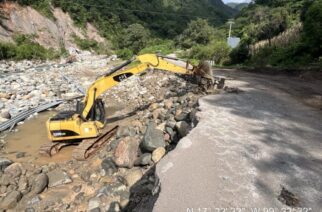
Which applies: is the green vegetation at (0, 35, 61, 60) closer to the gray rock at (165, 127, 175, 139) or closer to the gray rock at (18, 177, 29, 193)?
the gray rock at (18, 177, 29, 193)

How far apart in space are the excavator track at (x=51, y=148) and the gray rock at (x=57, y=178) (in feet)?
4.00

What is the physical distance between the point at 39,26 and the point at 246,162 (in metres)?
45.8

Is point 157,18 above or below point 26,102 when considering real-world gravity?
above

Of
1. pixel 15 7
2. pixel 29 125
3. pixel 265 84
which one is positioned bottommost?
pixel 29 125

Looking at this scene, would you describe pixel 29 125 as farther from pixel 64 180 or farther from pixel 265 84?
pixel 265 84

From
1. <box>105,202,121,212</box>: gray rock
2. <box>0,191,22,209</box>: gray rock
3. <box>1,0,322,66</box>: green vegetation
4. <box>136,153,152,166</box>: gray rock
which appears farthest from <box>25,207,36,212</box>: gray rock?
<box>1,0,322,66</box>: green vegetation

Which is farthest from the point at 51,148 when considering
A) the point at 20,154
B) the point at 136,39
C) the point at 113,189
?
the point at 136,39

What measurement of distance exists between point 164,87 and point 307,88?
7102 millimetres

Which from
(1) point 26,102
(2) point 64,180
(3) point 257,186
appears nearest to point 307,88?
(3) point 257,186

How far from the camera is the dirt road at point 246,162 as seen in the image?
329cm

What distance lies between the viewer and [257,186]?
3.52 meters

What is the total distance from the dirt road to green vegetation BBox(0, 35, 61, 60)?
29.7 m

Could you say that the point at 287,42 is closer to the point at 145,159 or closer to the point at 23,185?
the point at 145,159

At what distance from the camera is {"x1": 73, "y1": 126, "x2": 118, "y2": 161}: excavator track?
7.27 meters
